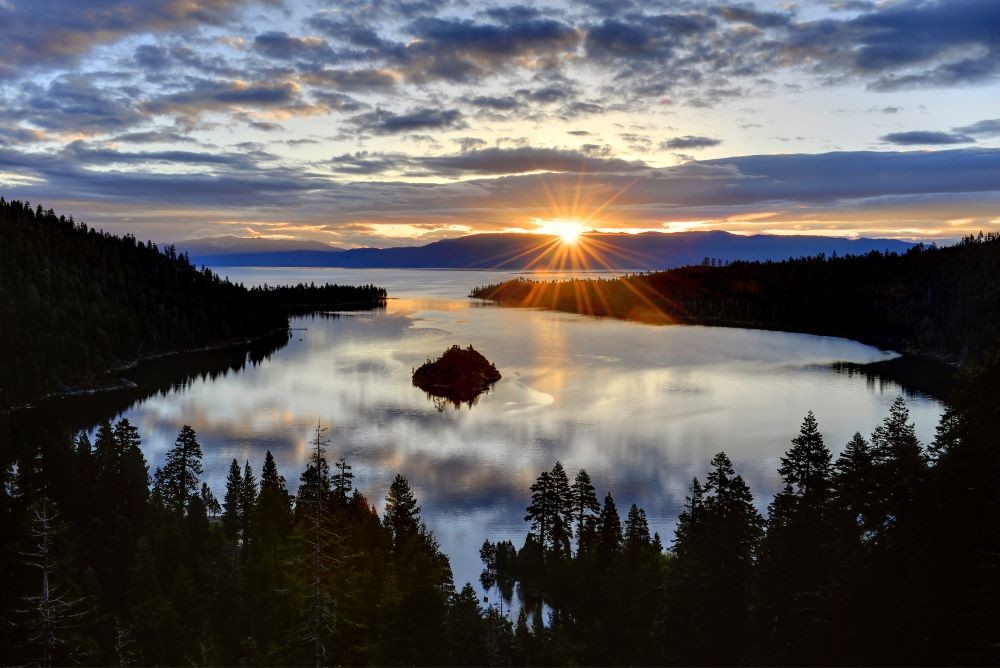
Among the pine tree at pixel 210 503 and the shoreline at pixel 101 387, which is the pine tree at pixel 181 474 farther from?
the shoreline at pixel 101 387

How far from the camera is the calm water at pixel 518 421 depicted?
211 ft

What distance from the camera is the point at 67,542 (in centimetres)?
3891

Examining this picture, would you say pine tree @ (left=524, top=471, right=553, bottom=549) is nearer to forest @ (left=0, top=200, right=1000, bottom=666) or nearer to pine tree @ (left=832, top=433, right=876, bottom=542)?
forest @ (left=0, top=200, right=1000, bottom=666)

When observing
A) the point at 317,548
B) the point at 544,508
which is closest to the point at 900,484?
the point at 317,548

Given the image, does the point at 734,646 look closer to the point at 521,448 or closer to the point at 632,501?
the point at 632,501

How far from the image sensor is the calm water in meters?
64.2

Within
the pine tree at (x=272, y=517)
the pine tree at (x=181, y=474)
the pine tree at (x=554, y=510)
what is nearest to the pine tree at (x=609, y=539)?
the pine tree at (x=554, y=510)

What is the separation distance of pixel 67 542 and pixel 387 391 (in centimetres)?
7731

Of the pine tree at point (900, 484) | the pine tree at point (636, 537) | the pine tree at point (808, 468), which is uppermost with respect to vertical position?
the pine tree at point (900, 484)

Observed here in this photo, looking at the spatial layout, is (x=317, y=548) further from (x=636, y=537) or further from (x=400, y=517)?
(x=400, y=517)

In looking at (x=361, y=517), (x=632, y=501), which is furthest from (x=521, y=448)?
(x=361, y=517)

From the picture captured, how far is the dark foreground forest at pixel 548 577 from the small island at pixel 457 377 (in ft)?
211

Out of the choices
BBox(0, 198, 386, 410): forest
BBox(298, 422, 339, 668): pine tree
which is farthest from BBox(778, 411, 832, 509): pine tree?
BBox(0, 198, 386, 410): forest

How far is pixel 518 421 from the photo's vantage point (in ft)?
309
